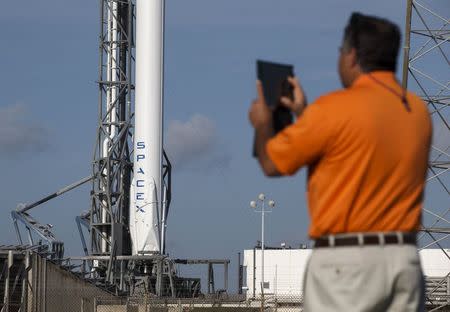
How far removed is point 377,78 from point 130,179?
149 feet

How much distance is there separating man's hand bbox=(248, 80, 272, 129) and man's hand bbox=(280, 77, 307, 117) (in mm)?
112

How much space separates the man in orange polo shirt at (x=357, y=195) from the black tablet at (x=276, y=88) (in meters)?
0.16

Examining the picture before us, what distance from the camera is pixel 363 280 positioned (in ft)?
15.0

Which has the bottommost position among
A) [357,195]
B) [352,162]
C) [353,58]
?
[357,195]

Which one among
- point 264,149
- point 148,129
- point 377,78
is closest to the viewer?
point 264,149

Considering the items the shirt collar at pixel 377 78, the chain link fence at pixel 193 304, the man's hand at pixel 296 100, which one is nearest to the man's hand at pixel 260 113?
the man's hand at pixel 296 100

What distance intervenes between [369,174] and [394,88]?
49 centimetres

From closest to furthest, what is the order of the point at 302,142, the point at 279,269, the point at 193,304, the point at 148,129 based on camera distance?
the point at 302,142
the point at 193,304
the point at 148,129
the point at 279,269

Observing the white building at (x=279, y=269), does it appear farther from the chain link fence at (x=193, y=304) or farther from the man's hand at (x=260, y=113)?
the man's hand at (x=260, y=113)

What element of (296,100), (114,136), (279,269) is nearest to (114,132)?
(114,136)

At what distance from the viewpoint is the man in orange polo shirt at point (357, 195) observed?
4.56m

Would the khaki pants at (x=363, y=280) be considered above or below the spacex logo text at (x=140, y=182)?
below

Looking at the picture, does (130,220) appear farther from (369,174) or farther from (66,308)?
(369,174)

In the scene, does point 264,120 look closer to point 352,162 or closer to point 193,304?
point 352,162
